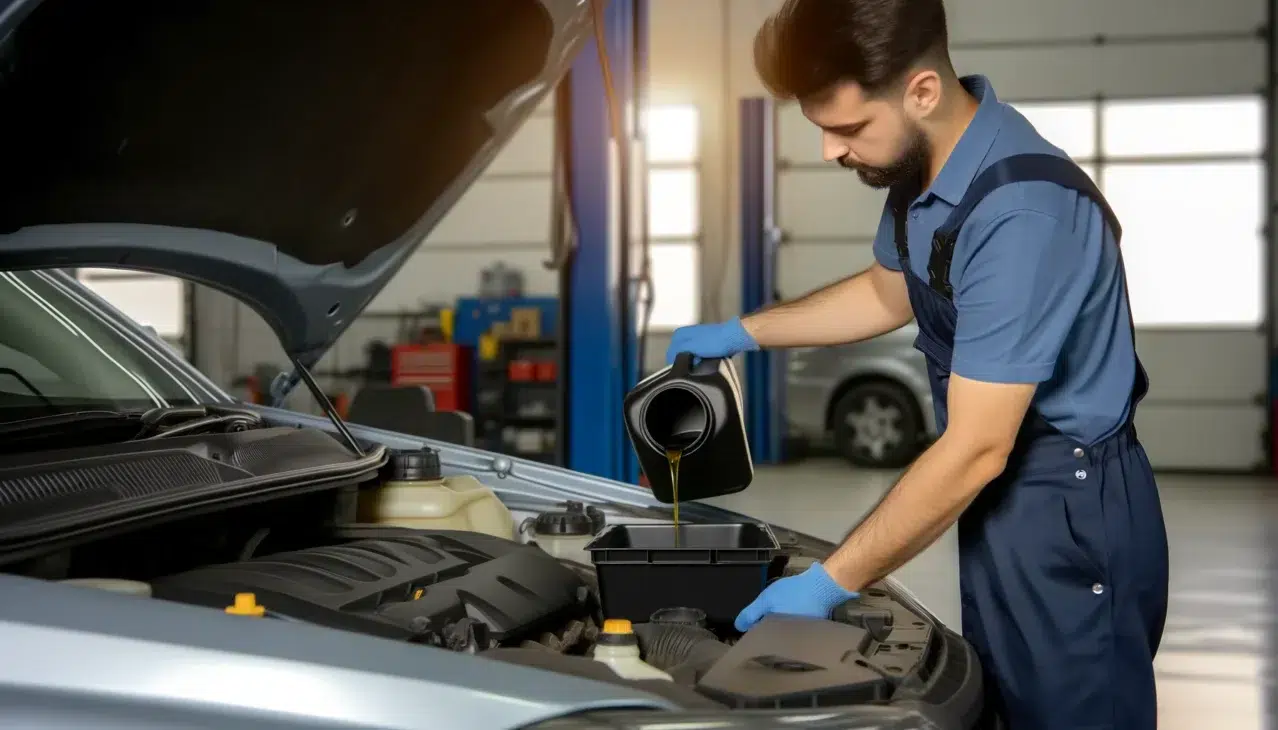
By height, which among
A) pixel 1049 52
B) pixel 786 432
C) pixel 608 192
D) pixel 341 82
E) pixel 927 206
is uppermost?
pixel 1049 52

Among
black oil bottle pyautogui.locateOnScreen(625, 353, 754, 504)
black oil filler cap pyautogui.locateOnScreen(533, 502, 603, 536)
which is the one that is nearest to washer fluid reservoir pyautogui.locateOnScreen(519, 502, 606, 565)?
black oil filler cap pyautogui.locateOnScreen(533, 502, 603, 536)

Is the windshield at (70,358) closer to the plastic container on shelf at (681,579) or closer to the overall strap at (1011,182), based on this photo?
the plastic container on shelf at (681,579)

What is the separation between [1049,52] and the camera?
9.15 m

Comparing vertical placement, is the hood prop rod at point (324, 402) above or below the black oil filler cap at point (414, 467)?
above

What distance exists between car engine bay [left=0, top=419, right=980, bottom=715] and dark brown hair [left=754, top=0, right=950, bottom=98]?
0.69 meters

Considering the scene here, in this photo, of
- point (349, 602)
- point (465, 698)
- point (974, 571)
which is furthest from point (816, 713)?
point (974, 571)

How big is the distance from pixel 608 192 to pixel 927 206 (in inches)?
106

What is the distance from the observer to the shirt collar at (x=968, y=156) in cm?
158

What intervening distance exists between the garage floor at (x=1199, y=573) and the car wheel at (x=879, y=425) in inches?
7.4

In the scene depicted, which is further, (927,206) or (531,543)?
(531,543)

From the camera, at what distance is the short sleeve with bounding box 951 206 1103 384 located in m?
1.42

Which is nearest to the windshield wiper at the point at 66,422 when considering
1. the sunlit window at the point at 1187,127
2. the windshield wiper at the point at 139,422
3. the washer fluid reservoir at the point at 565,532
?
the windshield wiper at the point at 139,422

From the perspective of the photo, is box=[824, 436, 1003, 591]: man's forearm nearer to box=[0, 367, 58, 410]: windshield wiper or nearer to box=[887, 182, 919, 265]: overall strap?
box=[887, 182, 919, 265]: overall strap

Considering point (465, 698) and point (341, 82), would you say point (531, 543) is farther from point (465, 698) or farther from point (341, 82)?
point (465, 698)
